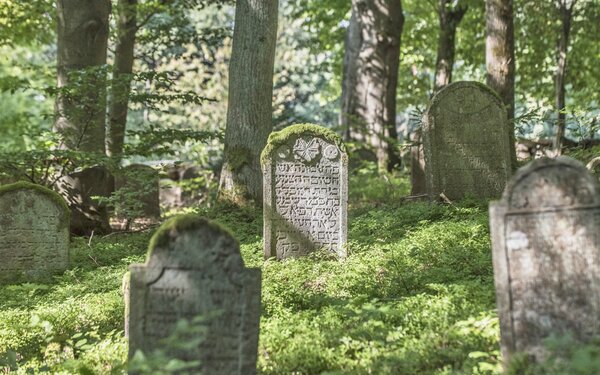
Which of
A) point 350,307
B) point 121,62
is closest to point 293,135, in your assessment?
point 350,307

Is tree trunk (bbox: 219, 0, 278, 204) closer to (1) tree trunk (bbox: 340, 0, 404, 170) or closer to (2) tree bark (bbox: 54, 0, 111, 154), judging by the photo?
(2) tree bark (bbox: 54, 0, 111, 154)

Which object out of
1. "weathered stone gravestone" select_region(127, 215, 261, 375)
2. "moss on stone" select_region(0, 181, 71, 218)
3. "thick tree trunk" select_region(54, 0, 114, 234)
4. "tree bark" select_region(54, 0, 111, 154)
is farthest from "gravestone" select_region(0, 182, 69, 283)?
"weathered stone gravestone" select_region(127, 215, 261, 375)

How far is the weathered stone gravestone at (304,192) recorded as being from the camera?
871 centimetres

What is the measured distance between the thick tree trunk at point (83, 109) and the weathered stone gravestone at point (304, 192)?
4765 mm

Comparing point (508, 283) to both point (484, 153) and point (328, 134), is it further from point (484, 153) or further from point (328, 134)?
point (484, 153)

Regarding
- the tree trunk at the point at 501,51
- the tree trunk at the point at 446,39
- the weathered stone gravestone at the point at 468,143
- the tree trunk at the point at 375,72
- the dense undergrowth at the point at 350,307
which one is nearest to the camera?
the dense undergrowth at the point at 350,307

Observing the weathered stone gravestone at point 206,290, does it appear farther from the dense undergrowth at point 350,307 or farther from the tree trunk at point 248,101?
the tree trunk at point 248,101

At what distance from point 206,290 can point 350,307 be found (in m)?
1.75

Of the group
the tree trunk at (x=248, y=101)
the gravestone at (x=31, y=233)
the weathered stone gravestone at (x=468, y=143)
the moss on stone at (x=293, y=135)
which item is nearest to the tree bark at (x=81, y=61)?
the tree trunk at (x=248, y=101)

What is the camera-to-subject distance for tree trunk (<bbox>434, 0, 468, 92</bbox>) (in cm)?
1908

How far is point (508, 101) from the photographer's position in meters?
13.1

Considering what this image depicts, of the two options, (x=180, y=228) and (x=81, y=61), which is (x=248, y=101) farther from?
(x=180, y=228)

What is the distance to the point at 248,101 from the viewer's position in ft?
37.9

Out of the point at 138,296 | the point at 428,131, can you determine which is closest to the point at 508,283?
the point at 138,296
